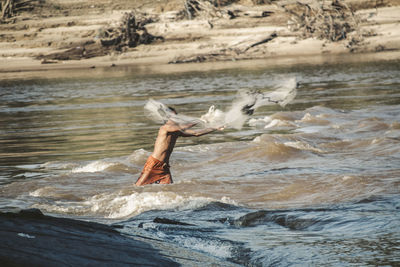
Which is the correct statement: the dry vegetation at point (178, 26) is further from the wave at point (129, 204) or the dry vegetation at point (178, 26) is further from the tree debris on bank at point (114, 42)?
the wave at point (129, 204)

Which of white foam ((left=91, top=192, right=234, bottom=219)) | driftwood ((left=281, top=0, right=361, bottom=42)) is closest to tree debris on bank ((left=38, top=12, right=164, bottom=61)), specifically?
driftwood ((left=281, top=0, right=361, bottom=42))

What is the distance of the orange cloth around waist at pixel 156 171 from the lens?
27.5ft

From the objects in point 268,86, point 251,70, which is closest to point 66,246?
point 268,86

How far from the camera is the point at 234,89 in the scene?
2078cm

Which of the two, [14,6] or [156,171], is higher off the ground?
[14,6]

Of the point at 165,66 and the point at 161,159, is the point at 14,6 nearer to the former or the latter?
the point at 165,66

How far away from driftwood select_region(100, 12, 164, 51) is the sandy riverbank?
41 cm

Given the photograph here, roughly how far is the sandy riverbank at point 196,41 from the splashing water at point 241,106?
923 inches

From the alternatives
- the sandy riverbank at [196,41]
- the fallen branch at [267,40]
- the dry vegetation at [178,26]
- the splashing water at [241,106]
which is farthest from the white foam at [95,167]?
the fallen branch at [267,40]

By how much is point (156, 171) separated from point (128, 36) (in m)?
28.2

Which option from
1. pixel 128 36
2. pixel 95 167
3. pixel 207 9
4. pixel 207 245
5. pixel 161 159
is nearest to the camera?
pixel 207 245

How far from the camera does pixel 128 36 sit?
117ft

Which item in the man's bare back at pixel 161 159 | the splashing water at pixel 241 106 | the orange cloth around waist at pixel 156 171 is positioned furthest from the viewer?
the orange cloth around waist at pixel 156 171

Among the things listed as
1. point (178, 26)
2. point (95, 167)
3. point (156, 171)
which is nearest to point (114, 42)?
point (178, 26)
